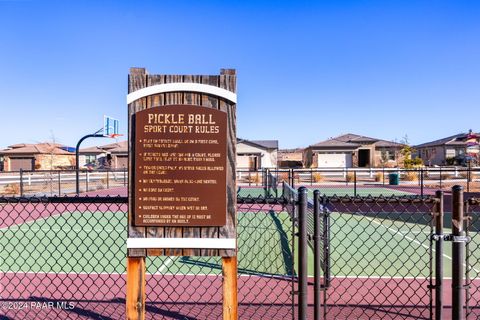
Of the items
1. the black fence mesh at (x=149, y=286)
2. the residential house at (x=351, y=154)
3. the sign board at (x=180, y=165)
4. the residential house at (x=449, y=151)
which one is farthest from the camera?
the residential house at (x=449, y=151)

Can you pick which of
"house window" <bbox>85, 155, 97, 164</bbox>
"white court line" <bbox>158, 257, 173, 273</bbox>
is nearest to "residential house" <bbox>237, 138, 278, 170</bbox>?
"house window" <bbox>85, 155, 97, 164</bbox>

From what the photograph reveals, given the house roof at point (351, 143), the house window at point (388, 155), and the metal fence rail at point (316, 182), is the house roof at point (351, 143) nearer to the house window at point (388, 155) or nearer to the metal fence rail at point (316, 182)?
the house window at point (388, 155)

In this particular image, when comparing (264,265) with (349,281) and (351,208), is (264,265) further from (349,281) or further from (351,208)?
(351,208)

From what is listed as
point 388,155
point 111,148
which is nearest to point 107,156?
point 111,148

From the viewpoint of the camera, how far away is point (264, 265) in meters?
7.08

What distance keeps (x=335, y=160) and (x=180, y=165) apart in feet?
155

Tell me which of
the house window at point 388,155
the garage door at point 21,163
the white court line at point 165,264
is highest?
the house window at point 388,155

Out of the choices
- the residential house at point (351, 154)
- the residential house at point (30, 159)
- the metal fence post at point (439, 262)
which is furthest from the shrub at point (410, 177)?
the residential house at point (30, 159)

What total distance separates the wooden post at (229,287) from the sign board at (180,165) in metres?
0.38

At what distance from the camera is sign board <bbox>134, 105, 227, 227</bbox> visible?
314 centimetres

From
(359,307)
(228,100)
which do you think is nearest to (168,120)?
(228,100)

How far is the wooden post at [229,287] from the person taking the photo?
3221mm

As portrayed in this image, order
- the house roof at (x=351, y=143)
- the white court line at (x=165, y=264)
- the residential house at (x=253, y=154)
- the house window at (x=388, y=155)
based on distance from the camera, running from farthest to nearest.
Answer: the house window at (x=388, y=155) < the house roof at (x=351, y=143) < the residential house at (x=253, y=154) < the white court line at (x=165, y=264)

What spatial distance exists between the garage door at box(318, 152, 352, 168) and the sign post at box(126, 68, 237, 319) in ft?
151
